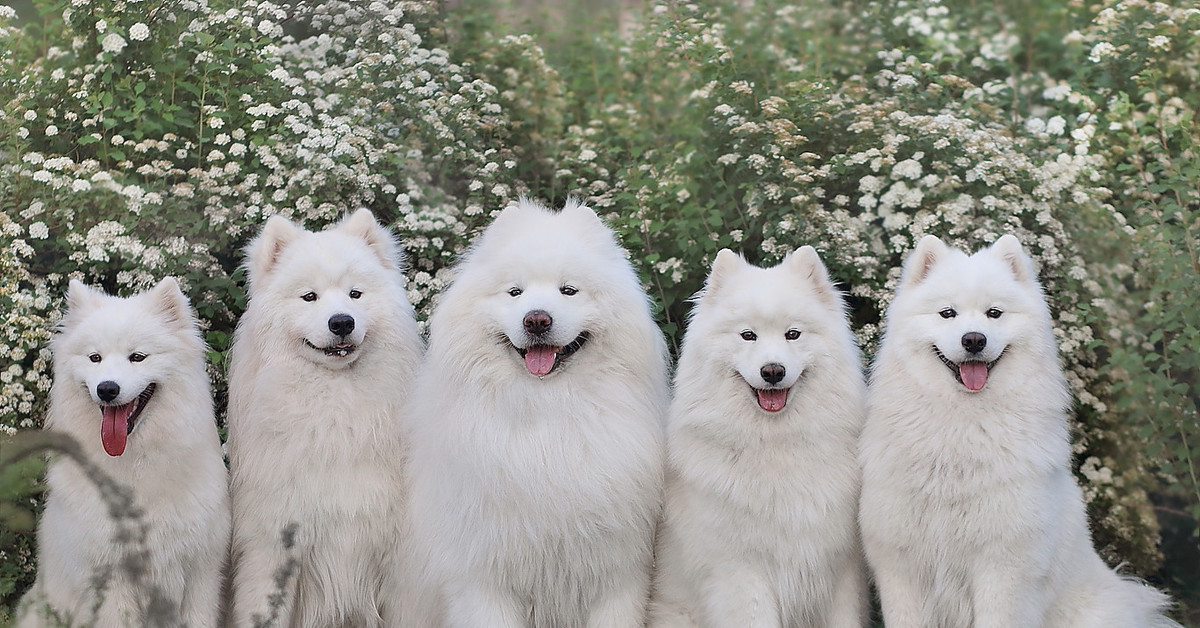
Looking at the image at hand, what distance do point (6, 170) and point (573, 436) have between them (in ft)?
10.5

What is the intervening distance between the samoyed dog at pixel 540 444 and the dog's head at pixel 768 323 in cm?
29

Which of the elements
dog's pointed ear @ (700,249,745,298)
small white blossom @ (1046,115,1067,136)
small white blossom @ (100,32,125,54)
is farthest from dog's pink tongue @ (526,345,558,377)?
small white blossom @ (1046,115,1067,136)

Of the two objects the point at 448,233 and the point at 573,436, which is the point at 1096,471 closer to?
the point at 573,436

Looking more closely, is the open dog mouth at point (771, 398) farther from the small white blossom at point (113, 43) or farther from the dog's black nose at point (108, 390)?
the small white blossom at point (113, 43)

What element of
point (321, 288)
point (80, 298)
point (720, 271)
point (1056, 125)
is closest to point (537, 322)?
point (720, 271)

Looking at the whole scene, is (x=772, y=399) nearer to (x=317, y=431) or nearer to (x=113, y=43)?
(x=317, y=431)

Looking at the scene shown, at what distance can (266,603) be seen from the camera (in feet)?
13.6

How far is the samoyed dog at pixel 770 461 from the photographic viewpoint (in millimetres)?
3969

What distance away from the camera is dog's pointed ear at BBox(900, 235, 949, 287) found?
411 cm

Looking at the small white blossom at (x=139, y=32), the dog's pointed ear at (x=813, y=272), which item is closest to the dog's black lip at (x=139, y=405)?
the small white blossom at (x=139, y=32)

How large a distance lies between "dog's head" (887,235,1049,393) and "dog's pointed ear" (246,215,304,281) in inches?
93.3

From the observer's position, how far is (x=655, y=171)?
20.2 feet

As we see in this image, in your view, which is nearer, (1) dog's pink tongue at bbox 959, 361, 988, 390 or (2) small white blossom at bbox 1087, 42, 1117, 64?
(1) dog's pink tongue at bbox 959, 361, 988, 390

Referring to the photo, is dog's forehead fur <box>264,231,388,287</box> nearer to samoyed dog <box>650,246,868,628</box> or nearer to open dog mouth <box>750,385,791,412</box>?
samoyed dog <box>650,246,868,628</box>
